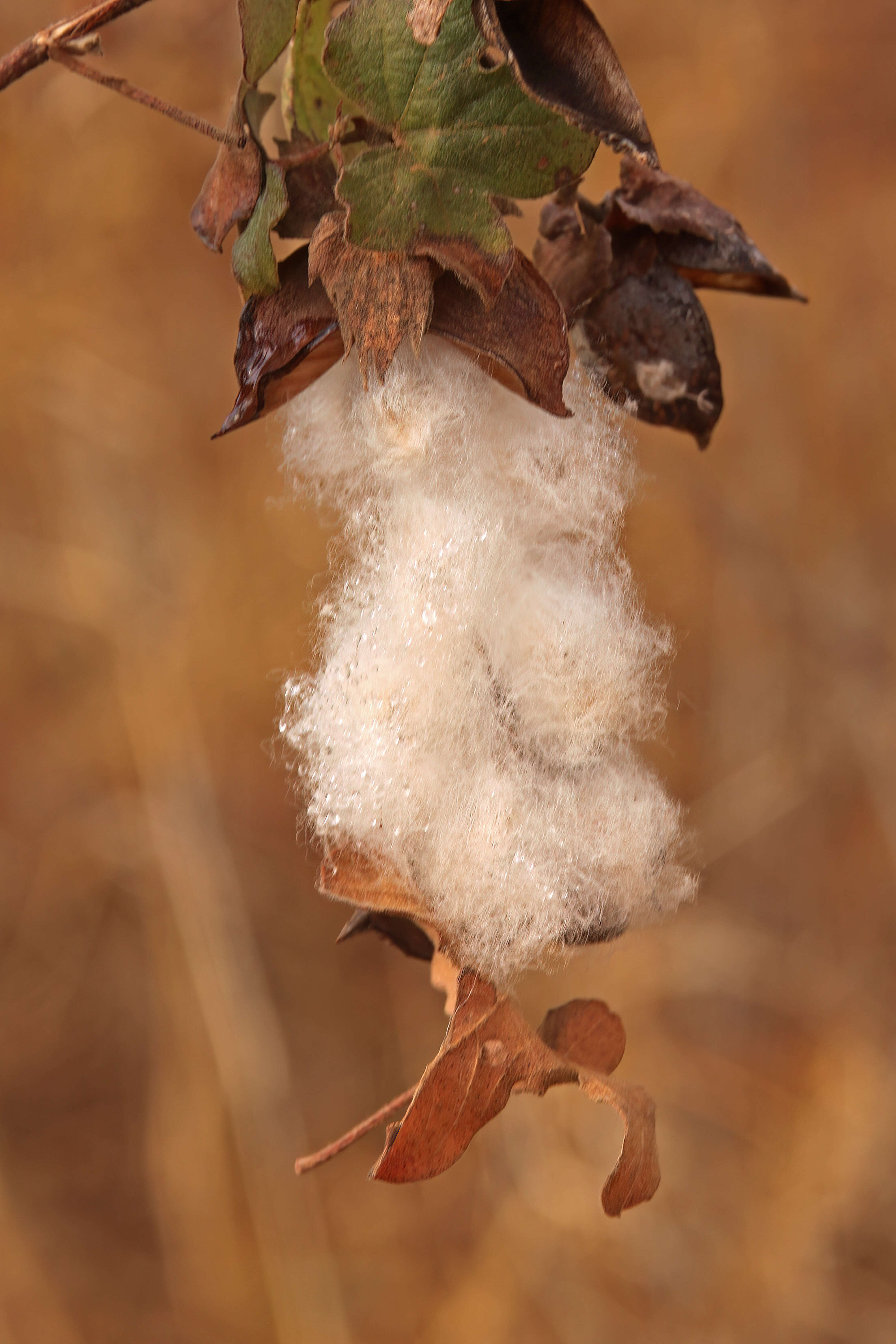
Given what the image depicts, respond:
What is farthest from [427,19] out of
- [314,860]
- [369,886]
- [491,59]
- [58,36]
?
[314,860]

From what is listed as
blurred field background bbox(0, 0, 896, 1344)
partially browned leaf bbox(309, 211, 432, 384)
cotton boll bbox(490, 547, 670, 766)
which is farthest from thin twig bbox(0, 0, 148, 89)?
blurred field background bbox(0, 0, 896, 1344)

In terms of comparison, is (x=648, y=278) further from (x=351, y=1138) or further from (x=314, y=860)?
(x=314, y=860)

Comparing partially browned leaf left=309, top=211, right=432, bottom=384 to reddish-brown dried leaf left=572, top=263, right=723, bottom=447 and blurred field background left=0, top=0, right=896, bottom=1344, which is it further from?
blurred field background left=0, top=0, right=896, bottom=1344

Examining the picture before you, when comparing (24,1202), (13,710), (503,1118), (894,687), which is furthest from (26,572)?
(894,687)

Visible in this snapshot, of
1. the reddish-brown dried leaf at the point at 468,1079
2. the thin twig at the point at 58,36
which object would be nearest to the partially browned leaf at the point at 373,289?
the thin twig at the point at 58,36

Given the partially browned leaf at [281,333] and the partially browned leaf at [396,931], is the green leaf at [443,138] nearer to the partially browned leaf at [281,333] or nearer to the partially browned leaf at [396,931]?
the partially browned leaf at [281,333]
